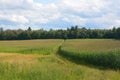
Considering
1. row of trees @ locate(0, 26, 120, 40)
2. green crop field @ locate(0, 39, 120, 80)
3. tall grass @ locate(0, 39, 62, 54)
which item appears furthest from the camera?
row of trees @ locate(0, 26, 120, 40)

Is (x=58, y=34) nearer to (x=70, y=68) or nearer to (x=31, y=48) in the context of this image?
(x=31, y=48)

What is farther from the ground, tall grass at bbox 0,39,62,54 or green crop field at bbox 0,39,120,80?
green crop field at bbox 0,39,120,80

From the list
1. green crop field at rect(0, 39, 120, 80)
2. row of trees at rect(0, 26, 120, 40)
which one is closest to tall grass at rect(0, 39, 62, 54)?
green crop field at rect(0, 39, 120, 80)

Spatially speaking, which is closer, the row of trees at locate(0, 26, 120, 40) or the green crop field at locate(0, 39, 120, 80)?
the green crop field at locate(0, 39, 120, 80)

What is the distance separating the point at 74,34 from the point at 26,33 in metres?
17.2

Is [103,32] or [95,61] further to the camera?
[103,32]

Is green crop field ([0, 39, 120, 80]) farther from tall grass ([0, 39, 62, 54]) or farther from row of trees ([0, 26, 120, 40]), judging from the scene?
row of trees ([0, 26, 120, 40])

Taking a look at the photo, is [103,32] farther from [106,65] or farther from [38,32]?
[106,65]

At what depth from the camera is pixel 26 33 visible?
13062 centimetres

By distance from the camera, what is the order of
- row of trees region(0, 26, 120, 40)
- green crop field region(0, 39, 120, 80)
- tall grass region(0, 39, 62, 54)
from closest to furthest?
green crop field region(0, 39, 120, 80) → tall grass region(0, 39, 62, 54) → row of trees region(0, 26, 120, 40)

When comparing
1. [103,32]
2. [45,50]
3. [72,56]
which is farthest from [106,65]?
[103,32]

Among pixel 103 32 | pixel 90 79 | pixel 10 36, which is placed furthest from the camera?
pixel 10 36

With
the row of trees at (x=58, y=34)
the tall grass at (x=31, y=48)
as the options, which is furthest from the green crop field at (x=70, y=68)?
the row of trees at (x=58, y=34)

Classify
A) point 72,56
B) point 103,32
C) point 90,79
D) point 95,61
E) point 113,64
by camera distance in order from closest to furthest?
→ point 90,79 → point 113,64 → point 95,61 → point 72,56 → point 103,32
